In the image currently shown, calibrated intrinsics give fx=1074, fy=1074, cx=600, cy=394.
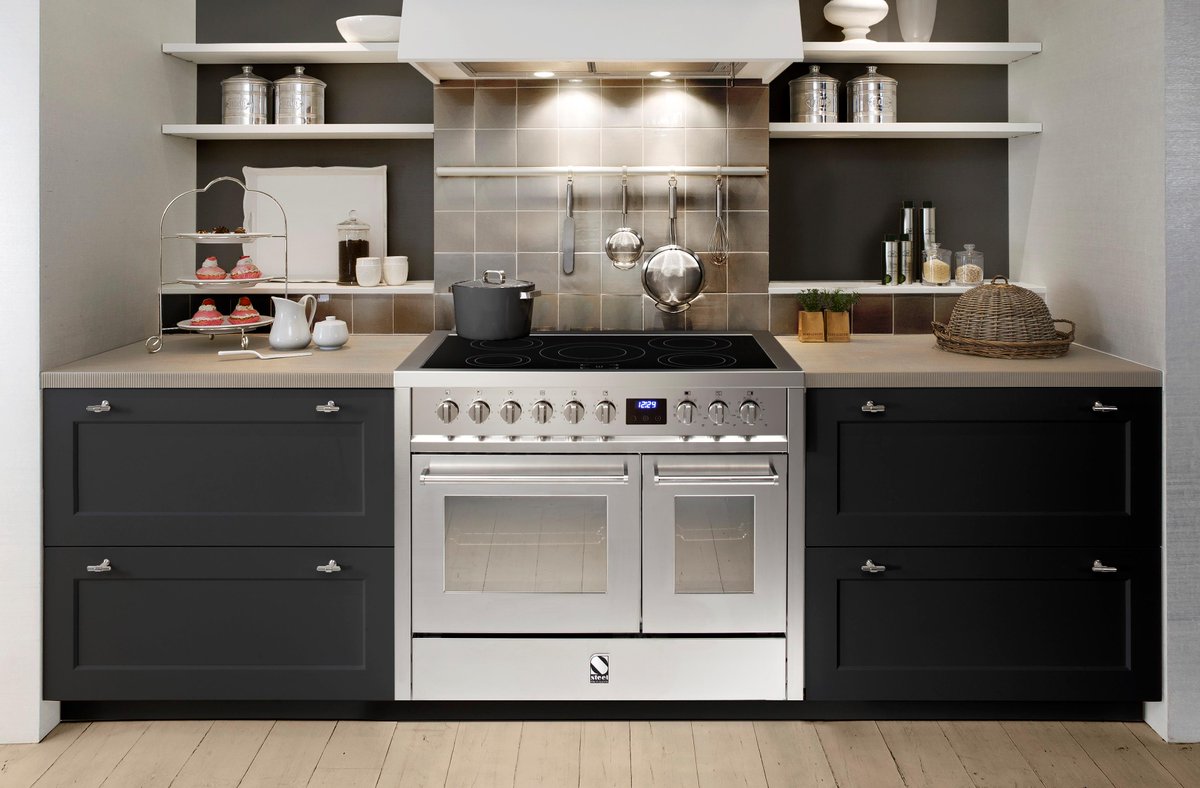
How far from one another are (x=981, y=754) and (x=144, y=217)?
8.79 ft

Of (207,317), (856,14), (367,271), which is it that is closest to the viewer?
(207,317)

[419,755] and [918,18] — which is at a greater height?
[918,18]

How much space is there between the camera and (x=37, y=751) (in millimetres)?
2590

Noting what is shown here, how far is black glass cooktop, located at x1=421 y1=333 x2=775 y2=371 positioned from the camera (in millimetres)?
2686

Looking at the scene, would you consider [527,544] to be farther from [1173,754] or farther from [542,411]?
[1173,754]

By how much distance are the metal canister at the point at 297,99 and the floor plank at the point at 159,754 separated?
1.78 meters

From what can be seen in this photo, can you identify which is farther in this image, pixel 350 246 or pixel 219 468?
pixel 350 246

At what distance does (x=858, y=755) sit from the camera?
2.56 m

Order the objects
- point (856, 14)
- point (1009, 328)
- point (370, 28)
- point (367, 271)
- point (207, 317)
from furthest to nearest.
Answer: point (367, 271)
point (856, 14)
point (370, 28)
point (207, 317)
point (1009, 328)

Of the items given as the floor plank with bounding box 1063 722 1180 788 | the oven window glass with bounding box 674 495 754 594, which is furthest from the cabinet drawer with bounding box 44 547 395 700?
the floor plank with bounding box 1063 722 1180 788

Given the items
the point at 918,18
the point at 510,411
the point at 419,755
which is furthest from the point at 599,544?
the point at 918,18

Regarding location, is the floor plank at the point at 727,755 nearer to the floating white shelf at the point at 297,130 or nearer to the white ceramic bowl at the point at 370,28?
the floating white shelf at the point at 297,130

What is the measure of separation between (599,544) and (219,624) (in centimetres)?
97

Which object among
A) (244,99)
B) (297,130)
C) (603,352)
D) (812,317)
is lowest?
(603,352)
